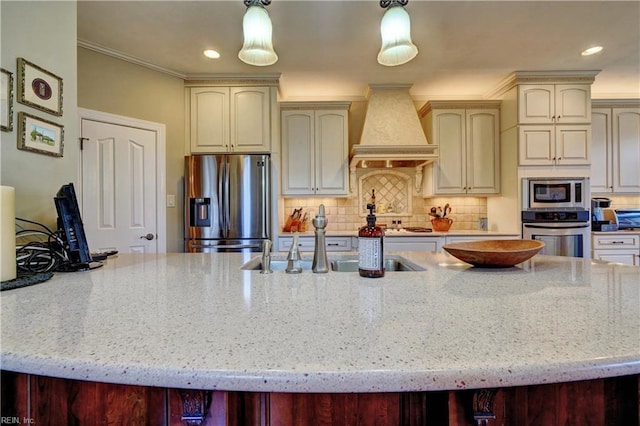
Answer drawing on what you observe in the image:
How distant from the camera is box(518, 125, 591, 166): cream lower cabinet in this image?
10.1 ft

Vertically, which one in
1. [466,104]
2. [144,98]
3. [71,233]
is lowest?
[71,233]

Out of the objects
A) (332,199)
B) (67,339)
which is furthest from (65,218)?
(332,199)

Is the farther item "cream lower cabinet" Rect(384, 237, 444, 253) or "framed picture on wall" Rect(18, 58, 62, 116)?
"cream lower cabinet" Rect(384, 237, 444, 253)

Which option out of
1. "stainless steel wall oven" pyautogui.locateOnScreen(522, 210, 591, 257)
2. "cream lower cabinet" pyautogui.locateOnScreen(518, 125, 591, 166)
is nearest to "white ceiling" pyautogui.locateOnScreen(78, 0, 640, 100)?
"cream lower cabinet" pyautogui.locateOnScreen(518, 125, 591, 166)

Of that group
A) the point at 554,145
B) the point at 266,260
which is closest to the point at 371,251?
the point at 266,260

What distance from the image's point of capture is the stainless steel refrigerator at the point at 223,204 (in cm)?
Result: 293

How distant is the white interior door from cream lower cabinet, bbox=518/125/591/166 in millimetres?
3679

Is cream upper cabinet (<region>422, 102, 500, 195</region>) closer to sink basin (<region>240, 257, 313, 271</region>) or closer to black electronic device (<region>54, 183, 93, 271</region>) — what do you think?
sink basin (<region>240, 257, 313, 271</region>)

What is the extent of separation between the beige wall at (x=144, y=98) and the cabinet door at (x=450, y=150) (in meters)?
2.74

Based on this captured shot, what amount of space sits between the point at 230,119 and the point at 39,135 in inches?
75.4

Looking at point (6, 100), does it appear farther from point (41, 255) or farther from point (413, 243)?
point (413, 243)

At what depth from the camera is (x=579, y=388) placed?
0.59 metres

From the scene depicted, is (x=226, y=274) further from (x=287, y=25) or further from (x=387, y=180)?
(x=387, y=180)

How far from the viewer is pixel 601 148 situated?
133 inches
